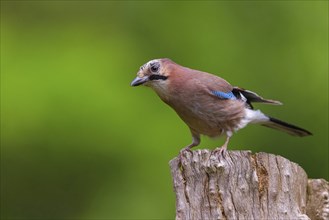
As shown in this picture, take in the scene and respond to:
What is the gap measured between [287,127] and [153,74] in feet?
4.81

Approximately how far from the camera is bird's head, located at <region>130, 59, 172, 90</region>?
6234mm

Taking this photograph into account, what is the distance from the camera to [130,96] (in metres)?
8.17

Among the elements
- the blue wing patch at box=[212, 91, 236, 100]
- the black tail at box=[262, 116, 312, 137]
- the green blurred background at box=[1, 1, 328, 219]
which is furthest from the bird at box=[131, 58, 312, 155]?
the green blurred background at box=[1, 1, 328, 219]

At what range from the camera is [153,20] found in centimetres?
898

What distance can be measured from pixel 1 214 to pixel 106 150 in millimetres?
1503

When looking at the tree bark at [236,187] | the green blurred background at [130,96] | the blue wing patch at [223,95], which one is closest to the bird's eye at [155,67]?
the blue wing patch at [223,95]

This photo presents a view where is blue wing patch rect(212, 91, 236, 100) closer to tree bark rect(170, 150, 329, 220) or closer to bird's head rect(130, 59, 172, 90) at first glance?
bird's head rect(130, 59, 172, 90)

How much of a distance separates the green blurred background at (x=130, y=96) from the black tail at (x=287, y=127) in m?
0.67

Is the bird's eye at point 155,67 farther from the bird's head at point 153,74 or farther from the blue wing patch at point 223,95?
the blue wing patch at point 223,95

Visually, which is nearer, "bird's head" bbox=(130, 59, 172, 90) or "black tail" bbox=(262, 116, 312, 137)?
"bird's head" bbox=(130, 59, 172, 90)

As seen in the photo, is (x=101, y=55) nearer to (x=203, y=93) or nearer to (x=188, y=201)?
(x=203, y=93)

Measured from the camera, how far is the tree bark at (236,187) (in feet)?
16.1

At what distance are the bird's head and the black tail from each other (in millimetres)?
1255

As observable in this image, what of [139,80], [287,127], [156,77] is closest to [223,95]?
[156,77]
